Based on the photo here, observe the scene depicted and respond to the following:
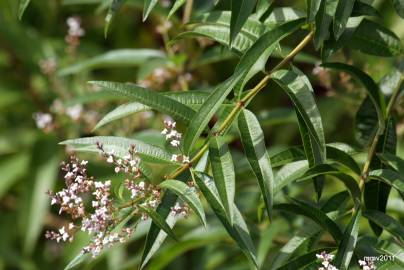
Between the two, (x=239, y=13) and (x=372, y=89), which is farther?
(x=372, y=89)

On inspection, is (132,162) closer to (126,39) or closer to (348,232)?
(348,232)

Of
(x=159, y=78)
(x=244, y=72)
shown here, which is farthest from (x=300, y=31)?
(x=159, y=78)

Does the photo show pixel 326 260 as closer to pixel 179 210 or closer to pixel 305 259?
pixel 305 259

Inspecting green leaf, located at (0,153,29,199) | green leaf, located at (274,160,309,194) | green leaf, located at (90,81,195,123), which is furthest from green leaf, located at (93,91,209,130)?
green leaf, located at (0,153,29,199)

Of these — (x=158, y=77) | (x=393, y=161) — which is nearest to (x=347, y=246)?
(x=393, y=161)

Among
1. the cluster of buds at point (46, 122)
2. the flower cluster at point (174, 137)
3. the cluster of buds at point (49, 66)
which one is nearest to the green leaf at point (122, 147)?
the flower cluster at point (174, 137)

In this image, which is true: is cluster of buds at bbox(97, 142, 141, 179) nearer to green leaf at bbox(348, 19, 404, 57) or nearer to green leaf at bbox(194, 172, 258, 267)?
green leaf at bbox(194, 172, 258, 267)
